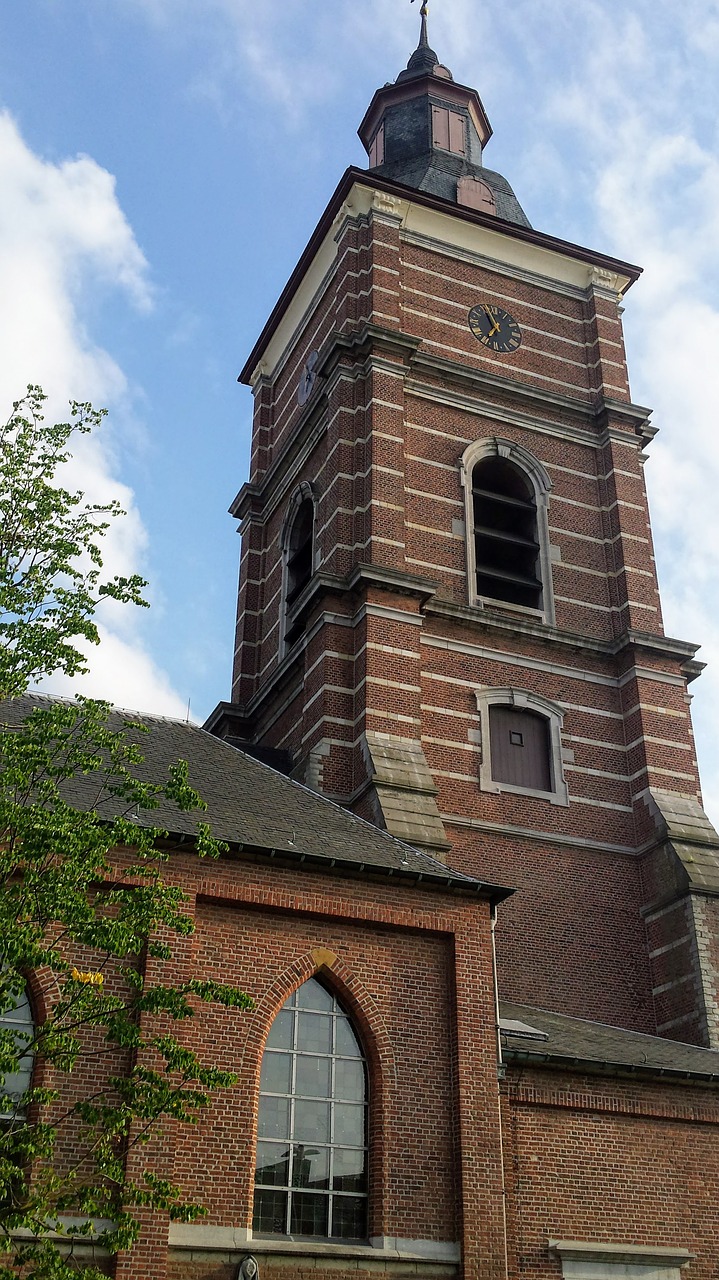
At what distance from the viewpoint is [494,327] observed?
2655 centimetres

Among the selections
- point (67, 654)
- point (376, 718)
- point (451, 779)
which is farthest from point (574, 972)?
point (67, 654)

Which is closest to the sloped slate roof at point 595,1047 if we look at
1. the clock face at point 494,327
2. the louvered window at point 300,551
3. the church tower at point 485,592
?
the church tower at point 485,592

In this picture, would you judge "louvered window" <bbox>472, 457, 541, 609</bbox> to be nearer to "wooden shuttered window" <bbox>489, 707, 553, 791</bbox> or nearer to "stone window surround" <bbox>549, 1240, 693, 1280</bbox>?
"wooden shuttered window" <bbox>489, 707, 553, 791</bbox>

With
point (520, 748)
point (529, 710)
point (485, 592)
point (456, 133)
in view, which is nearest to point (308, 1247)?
point (520, 748)

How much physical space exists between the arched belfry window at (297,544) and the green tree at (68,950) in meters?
12.9

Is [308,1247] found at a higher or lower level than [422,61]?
lower

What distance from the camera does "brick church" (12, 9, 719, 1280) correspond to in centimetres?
1348

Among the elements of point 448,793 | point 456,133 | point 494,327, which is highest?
point 456,133

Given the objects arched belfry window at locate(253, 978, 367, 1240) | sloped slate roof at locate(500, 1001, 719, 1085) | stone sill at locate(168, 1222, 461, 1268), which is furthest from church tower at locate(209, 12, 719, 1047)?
stone sill at locate(168, 1222, 461, 1268)

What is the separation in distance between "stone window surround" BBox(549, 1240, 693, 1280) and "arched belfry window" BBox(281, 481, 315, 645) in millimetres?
13315

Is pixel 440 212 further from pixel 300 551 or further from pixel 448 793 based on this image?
pixel 448 793

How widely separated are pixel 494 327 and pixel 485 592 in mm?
6170

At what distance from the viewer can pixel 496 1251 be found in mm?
13242

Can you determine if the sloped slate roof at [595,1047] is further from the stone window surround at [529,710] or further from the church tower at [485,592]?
the stone window surround at [529,710]
